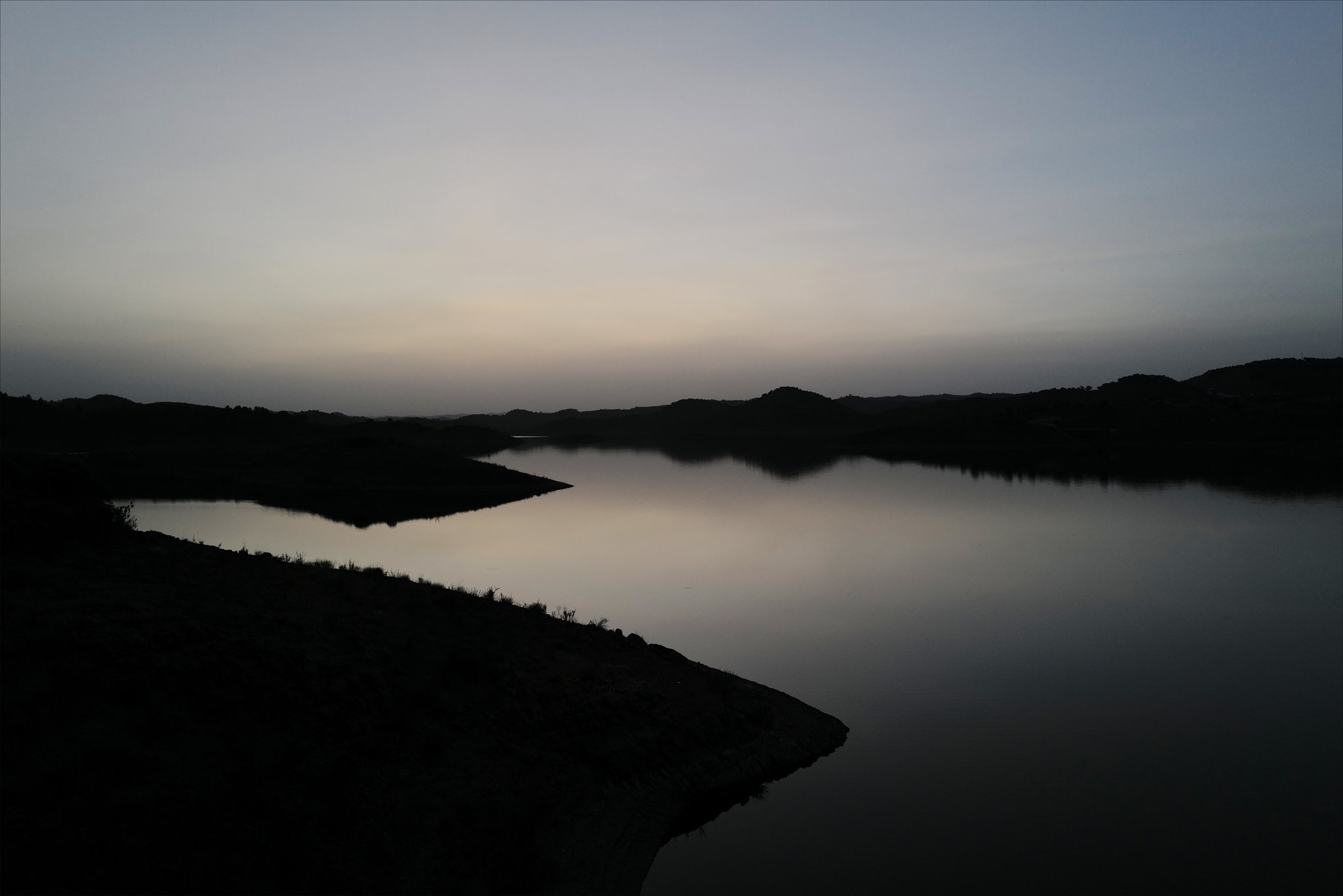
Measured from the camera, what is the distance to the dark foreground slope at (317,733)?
484cm

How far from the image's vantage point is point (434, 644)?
8.43m

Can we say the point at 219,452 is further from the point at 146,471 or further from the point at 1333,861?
the point at 1333,861

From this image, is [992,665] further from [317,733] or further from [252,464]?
[252,464]

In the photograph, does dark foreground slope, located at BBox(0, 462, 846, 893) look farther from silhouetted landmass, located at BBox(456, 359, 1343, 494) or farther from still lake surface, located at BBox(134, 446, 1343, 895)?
silhouetted landmass, located at BBox(456, 359, 1343, 494)

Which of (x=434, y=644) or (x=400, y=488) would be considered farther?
(x=400, y=488)

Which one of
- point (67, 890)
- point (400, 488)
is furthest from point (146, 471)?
point (67, 890)

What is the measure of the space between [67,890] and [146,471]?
154 ft

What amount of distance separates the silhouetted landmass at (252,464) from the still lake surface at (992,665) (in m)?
6.37

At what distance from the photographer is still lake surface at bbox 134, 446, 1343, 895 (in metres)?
6.95

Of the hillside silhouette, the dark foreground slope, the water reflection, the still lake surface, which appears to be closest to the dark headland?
the dark foreground slope

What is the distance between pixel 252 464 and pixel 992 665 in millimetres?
43982

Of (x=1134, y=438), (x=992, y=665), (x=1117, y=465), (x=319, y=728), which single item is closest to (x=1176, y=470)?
(x=1117, y=465)

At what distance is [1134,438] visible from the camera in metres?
74.6

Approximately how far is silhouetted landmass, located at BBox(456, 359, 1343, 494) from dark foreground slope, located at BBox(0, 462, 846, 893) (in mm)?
40113
